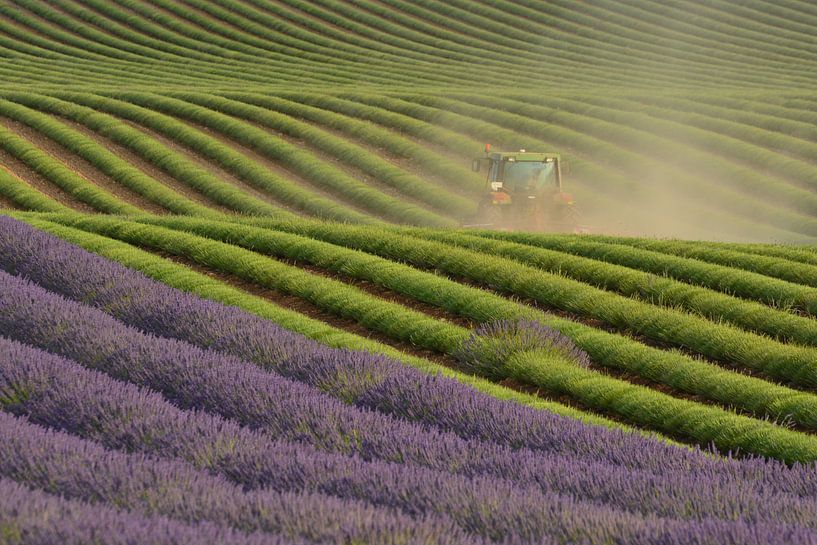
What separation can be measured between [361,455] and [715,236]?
21842 mm

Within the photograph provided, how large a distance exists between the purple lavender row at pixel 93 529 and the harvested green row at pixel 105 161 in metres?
21.5

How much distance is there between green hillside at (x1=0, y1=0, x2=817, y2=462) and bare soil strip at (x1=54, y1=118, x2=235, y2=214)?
4.3 inches

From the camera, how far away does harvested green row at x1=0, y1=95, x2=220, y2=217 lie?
1086 inches

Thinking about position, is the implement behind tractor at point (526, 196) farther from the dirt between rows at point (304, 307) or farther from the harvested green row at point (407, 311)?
the dirt between rows at point (304, 307)

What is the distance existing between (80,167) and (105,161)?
0.67m

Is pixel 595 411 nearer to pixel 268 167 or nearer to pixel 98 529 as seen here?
pixel 98 529

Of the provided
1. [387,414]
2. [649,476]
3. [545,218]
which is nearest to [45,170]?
[545,218]

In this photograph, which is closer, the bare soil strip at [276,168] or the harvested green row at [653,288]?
the harvested green row at [653,288]

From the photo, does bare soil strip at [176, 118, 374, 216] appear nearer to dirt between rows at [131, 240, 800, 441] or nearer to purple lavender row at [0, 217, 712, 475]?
dirt between rows at [131, 240, 800, 441]

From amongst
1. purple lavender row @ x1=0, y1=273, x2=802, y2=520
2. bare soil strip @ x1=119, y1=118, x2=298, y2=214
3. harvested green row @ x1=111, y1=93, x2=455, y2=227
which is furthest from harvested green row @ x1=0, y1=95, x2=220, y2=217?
purple lavender row @ x1=0, y1=273, x2=802, y2=520

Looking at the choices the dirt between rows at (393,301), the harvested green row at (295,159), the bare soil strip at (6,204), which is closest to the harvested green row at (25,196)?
the bare soil strip at (6,204)

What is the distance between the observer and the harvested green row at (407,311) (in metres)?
9.60

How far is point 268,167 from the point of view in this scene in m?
32.3

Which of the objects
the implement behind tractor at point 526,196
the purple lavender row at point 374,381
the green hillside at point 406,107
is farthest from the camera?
the green hillside at point 406,107
